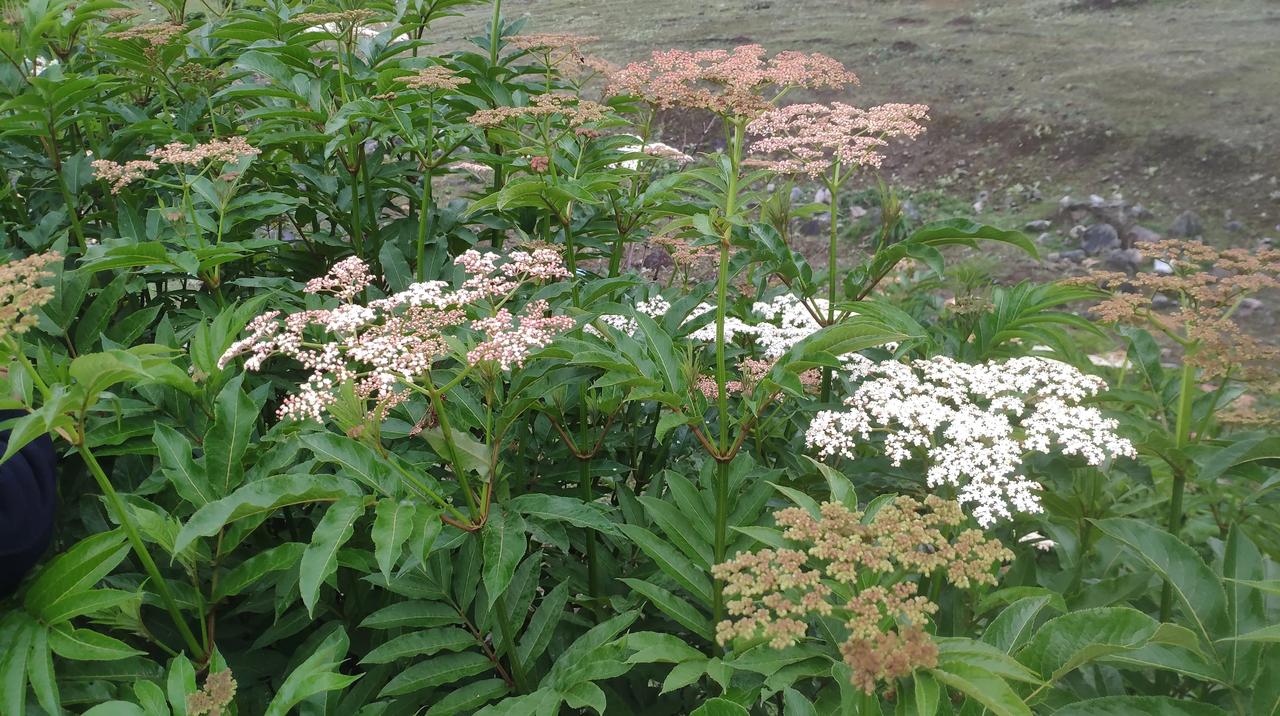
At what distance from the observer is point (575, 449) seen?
185 centimetres

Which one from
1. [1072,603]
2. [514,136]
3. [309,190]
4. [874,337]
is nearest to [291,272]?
[309,190]

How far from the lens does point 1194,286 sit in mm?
1814

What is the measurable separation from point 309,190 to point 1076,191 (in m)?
7.15

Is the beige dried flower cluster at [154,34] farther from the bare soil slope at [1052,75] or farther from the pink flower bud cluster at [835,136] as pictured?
the bare soil slope at [1052,75]

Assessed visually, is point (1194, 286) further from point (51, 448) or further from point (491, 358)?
point (51, 448)

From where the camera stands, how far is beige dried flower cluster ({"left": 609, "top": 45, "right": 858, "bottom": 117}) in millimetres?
1612

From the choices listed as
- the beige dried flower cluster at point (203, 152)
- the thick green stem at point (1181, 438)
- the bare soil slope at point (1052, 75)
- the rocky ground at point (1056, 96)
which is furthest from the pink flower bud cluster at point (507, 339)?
the bare soil slope at point (1052, 75)

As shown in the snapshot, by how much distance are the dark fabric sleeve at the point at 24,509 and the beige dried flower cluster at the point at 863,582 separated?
119 centimetres

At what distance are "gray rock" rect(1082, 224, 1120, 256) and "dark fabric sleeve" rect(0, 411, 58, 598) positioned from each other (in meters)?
7.15

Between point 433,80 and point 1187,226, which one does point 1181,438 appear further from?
point 1187,226

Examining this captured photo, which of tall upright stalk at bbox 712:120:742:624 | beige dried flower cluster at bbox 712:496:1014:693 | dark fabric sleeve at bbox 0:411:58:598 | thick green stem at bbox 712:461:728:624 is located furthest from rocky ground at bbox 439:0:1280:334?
beige dried flower cluster at bbox 712:496:1014:693

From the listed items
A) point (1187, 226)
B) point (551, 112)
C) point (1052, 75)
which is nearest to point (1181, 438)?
point (551, 112)

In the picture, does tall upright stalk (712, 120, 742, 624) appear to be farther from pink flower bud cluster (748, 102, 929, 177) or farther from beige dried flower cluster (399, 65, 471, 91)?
beige dried flower cluster (399, 65, 471, 91)

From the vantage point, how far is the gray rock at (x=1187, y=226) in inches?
263
